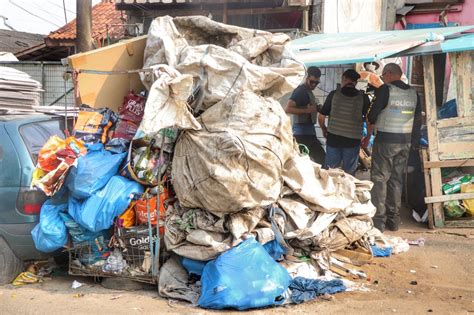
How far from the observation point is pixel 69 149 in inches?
199

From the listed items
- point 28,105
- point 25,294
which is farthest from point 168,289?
point 28,105

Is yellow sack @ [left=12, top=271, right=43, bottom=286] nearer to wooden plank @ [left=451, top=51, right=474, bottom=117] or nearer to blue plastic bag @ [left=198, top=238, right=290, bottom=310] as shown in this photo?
blue plastic bag @ [left=198, top=238, right=290, bottom=310]

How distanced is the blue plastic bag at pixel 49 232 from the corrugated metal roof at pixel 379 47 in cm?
304

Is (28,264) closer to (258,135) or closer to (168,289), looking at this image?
(168,289)

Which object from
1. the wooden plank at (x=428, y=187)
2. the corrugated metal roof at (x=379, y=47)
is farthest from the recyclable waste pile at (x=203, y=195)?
the wooden plank at (x=428, y=187)

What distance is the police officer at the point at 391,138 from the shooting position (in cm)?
705

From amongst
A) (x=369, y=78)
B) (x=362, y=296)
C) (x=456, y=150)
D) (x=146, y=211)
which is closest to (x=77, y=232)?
(x=146, y=211)

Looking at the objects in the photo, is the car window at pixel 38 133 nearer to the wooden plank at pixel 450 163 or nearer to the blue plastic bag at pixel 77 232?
the blue plastic bag at pixel 77 232

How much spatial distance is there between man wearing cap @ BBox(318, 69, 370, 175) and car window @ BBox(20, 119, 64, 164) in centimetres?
356

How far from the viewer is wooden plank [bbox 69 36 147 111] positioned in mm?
5609

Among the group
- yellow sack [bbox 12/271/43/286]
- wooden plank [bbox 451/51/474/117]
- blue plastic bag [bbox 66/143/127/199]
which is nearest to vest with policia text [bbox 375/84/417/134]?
wooden plank [bbox 451/51/474/117]

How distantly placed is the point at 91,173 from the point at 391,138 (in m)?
3.88

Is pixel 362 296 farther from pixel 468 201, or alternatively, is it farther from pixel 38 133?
pixel 38 133

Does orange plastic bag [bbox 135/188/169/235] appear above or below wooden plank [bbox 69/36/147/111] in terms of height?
below
